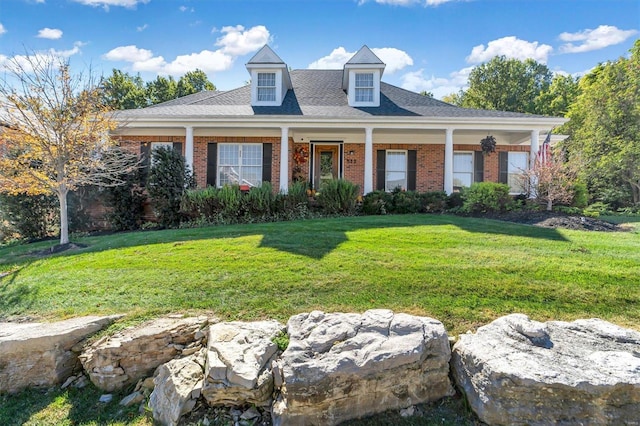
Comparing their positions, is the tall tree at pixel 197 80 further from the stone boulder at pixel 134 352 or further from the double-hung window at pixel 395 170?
the stone boulder at pixel 134 352

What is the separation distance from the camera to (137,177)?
10.0m

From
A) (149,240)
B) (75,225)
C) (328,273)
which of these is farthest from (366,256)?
(75,225)

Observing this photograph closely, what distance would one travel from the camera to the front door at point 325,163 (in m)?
13.0

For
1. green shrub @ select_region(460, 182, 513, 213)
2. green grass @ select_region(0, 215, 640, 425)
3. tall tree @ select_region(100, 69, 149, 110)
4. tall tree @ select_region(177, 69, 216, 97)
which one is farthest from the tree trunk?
tall tree @ select_region(177, 69, 216, 97)

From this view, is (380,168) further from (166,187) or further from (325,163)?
(166,187)

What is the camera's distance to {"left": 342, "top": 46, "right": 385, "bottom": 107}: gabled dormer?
1218cm

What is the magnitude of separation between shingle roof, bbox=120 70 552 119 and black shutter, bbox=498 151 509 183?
190cm

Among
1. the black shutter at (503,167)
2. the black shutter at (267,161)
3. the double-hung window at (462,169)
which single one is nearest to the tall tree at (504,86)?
the black shutter at (503,167)

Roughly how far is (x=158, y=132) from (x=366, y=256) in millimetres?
10608

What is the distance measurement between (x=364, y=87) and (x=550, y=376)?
1180 cm

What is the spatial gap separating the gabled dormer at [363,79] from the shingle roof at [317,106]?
1.32 ft

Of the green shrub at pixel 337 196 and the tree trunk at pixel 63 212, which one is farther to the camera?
the green shrub at pixel 337 196

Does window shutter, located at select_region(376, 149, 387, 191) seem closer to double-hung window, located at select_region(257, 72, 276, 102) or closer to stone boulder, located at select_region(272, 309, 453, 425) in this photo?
double-hung window, located at select_region(257, 72, 276, 102)

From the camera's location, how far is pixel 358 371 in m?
2.53
